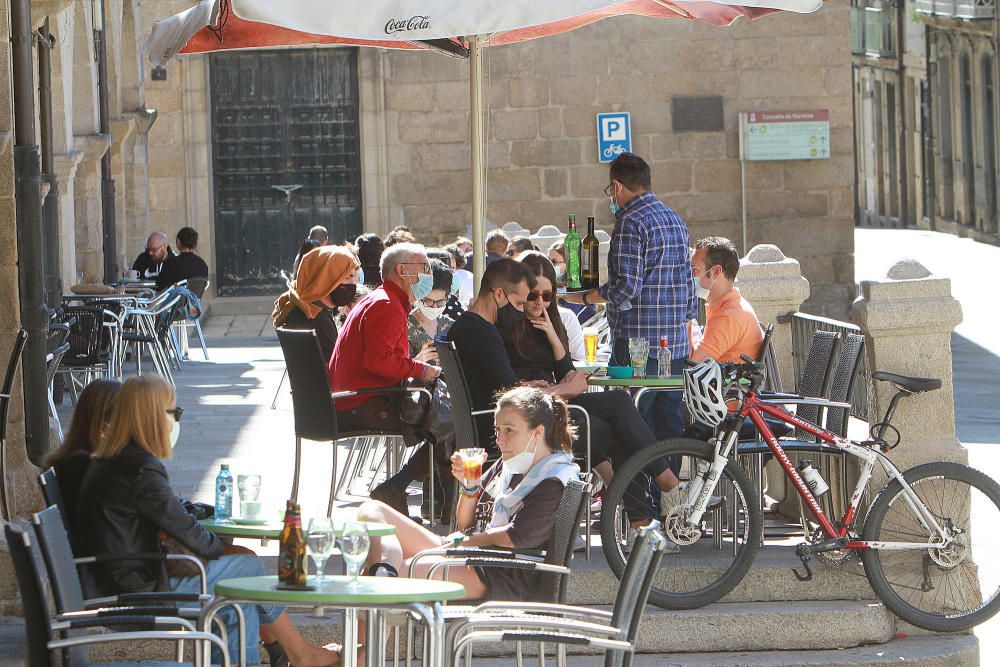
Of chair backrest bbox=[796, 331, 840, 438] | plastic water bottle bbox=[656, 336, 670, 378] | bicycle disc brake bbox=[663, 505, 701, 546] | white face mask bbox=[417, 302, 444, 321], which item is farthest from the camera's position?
white face mask bbox=[417, 302, 444, 321]

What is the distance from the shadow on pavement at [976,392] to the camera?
12.6 m

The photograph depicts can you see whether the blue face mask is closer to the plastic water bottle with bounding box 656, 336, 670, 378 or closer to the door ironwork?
the plastic water bottle with bounding box 656, 336, 670, 378

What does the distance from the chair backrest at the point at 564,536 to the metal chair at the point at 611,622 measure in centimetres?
57

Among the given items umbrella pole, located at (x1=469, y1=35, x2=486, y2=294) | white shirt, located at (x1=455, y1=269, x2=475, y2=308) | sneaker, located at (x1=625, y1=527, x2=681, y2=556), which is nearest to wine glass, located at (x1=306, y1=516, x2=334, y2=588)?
sneaker, located at (x1=625, y1=527, x2=681, y2=556)

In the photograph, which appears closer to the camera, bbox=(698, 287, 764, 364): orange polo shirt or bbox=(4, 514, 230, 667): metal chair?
bbox=(4, 514, 230, 667): metal chair

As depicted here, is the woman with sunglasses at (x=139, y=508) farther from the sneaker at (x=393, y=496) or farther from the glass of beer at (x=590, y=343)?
the glass of beer at (x=590, y=343)

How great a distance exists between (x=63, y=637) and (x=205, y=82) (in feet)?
51.4

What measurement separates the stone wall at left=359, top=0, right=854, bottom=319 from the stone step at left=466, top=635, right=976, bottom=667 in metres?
13.2

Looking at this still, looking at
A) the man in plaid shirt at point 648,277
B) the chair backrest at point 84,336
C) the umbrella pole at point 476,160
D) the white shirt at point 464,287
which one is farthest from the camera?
the chair backrest at point 84,336

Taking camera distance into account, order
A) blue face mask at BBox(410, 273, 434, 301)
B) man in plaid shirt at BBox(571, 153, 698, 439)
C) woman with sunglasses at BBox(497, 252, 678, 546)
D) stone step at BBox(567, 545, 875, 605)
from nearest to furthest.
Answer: stone step at BBox(567, 545, 875, 605)
woman with sunglasses at BBox(497, 252, 678, 546)
man in plaid shirt at BBox(571, 153, 698, 439)
blue face mask at BBox(410, 273, 434, 301)

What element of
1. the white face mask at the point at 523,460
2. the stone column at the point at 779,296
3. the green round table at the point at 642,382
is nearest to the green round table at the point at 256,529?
the white face mask at the point at 523,460

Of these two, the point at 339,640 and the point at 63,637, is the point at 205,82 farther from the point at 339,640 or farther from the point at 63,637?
the point at 63,637

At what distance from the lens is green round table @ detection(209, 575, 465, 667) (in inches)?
176

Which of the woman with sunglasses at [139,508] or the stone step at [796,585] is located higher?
the woman with sunglasses at [139,508]
